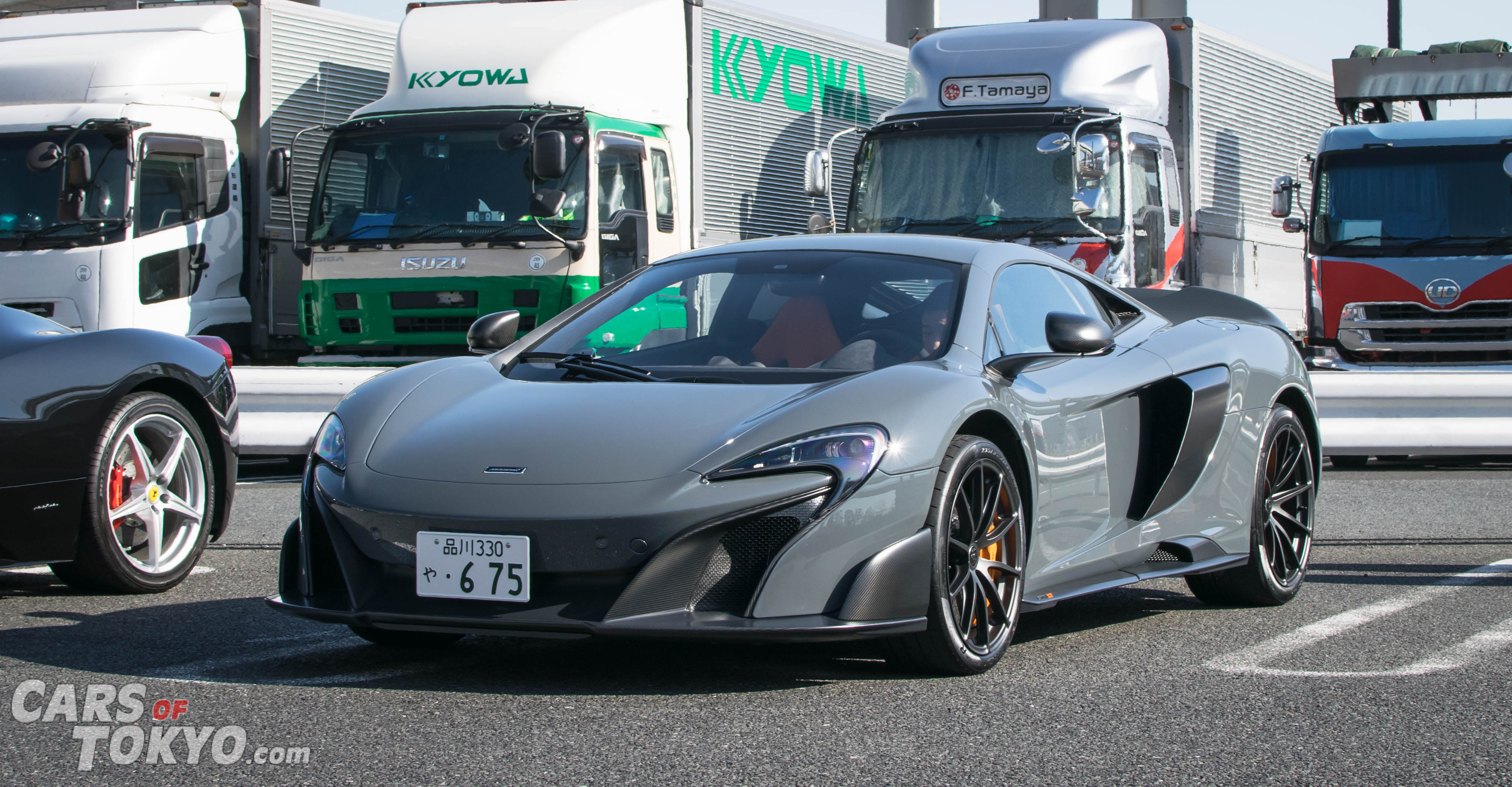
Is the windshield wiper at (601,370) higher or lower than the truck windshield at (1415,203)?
lower

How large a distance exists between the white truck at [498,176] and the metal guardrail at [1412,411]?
5.16 m

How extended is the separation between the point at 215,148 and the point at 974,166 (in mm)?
5987

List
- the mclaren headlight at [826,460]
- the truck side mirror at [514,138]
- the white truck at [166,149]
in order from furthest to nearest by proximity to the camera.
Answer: the truck side mirror at [514,138]
the white truck at [166,149]
the mclaren headlight at [826,460]

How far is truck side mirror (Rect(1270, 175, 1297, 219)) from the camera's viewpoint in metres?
15.3

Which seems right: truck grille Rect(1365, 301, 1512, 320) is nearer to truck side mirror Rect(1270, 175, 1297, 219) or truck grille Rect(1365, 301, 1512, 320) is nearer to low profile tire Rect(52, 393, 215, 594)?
truck side mirror Rect(1270, 175, 1297, 219)

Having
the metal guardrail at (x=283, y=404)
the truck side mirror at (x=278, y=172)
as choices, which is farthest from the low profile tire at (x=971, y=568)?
the truck side mirror at (x=278, y=172)

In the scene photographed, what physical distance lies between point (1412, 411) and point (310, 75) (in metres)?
9.11

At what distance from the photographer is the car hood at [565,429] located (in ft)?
14.2

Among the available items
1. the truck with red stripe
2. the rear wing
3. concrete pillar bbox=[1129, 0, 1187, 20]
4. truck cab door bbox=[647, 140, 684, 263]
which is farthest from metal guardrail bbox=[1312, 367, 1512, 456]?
concrete pillar bbox=[1129, 0, 1187, 20]

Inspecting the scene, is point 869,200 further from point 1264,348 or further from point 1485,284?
point 1264,348

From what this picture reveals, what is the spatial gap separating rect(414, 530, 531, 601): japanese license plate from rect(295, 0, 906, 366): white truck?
332 inches

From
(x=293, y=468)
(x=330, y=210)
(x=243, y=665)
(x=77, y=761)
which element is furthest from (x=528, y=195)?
(x=77, y=761)

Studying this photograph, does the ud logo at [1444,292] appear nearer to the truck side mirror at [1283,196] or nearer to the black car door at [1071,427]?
the truck side mirror at [1283,196]

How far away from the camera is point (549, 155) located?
493 inches
